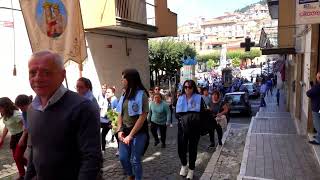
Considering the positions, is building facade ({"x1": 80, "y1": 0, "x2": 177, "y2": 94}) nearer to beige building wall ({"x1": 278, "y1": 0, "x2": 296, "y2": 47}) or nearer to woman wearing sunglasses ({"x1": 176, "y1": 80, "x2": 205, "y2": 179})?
beige building wall ({"x1": 278, "y1": 0, "x2": 296, "y2": 47})

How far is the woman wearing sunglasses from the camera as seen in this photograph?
6.33 m

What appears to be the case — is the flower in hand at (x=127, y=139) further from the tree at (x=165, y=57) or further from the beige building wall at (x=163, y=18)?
the tree at (x=165, y=57)

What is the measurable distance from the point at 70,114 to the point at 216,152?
690 cm

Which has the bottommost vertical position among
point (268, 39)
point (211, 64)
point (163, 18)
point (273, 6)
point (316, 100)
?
point (316, 100)

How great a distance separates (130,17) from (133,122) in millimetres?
11473

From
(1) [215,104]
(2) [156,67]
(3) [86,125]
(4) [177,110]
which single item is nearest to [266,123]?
(1) [215,104]

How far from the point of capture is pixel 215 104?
1046 cm

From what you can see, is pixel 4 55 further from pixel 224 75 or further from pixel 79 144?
pixel 224 75

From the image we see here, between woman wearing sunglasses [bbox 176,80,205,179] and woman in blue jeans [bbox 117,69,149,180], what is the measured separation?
1162mm

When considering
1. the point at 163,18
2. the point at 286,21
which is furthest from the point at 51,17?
the point at 286,21

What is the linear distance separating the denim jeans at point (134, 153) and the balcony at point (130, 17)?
32.1ft

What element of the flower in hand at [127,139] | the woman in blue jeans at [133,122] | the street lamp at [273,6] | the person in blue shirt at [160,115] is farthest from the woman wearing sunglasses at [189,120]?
the street lamp at [273,6]

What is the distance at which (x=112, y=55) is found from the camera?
16.6 metres

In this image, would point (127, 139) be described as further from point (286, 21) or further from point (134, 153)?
point (286, 21)
